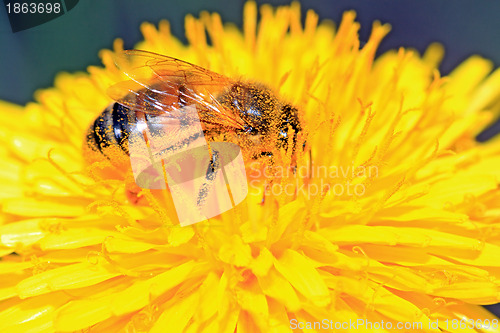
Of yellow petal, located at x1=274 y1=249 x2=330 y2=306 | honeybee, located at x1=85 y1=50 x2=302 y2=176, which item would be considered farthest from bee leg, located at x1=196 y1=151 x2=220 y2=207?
yellow petal, located at x1=274 y1=249 x2=330 y2=306

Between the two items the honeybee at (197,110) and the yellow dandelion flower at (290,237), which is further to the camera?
the honeybee at (197,110)

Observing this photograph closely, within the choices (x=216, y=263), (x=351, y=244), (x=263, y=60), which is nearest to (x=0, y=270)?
(x=216, y=263)

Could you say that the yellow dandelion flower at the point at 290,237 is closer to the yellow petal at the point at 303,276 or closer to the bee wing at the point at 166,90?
the yellow petal at the point at 303,276

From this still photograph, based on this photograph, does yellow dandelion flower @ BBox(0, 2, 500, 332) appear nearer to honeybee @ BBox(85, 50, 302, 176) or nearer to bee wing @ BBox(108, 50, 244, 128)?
honeybee @ BBox(85, 50, 302, 176)

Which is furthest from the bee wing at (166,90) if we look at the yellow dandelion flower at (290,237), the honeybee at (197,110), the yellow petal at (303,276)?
the yellow petal at (303,276)

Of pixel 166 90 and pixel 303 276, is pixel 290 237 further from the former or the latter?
pixel 166 90

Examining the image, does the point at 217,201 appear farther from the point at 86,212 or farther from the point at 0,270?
the point at 0,270
